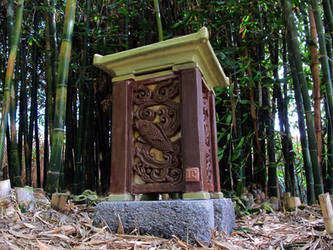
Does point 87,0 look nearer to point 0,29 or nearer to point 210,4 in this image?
point 0,29

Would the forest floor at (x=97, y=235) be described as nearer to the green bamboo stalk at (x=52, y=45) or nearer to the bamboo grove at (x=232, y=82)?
the bamboo grove at (x=232, y=82)

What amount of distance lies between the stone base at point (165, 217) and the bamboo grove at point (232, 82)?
3.49 feet

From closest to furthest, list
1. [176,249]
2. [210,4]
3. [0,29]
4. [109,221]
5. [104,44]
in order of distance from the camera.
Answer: [176,249] → [109,221] → [210,4] → [104,44] → [0,29]

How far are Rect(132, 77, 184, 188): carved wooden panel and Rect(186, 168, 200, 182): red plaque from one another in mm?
64

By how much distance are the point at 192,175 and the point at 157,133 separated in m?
0.34

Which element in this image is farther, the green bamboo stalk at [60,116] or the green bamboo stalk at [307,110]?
the green bamboo stalk at [307,110]

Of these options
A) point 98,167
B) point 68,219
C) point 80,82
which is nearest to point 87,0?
point 80,82

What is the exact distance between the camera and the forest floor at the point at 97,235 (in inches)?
52.6

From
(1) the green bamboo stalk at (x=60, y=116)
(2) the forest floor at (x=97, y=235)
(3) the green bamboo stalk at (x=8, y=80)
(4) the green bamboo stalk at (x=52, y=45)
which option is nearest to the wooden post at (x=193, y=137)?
(2) the forest floor at (x=97, y=235)

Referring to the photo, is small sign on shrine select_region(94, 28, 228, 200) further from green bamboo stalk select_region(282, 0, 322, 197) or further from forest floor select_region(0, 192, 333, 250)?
green bamboo stalk select_region(282, 0, 322, 197)

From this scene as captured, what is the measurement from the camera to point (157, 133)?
1.74m

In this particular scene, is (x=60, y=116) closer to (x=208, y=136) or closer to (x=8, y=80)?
(x=8, y=80)

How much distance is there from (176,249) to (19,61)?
8.91ft

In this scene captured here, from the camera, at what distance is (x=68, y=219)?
1.80 meters
